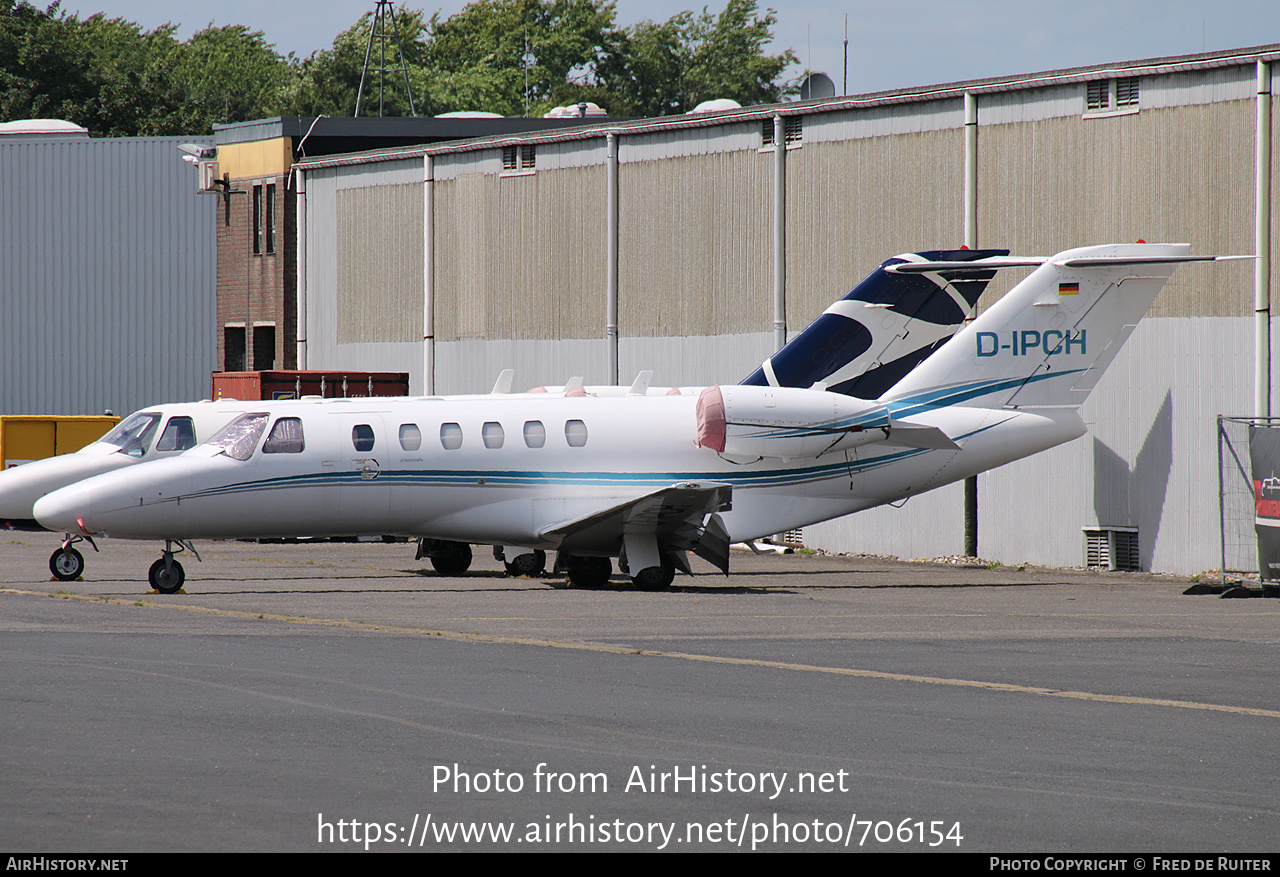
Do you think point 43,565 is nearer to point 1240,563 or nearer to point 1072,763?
point 1240,563

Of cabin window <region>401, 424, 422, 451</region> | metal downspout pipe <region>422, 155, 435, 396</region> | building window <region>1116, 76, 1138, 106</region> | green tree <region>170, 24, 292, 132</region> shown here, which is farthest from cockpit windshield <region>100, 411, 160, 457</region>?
green tree <region>170, 24, 292, 132</region>

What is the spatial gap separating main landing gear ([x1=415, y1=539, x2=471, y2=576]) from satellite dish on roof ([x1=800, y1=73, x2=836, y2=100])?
20.1m

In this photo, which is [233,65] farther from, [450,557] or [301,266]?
[450,557]

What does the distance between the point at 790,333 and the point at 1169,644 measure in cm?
1549

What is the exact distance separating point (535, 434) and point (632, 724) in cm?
1275

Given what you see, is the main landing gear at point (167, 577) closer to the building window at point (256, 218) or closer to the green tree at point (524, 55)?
the building window at point (256, 218)

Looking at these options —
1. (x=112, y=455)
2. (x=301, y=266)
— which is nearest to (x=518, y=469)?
(x=112, y=455)

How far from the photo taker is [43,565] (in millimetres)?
26531

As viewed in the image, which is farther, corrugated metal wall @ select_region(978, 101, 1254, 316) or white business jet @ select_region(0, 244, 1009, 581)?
white business jet @ select_region(0, 244, 1009, 581)

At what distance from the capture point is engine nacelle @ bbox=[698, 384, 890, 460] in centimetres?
2342

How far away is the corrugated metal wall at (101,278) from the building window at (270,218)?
4070 millimetres

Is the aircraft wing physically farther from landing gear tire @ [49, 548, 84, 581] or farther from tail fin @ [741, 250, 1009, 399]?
landing gear tire @ [49, 548, 84, 581]
